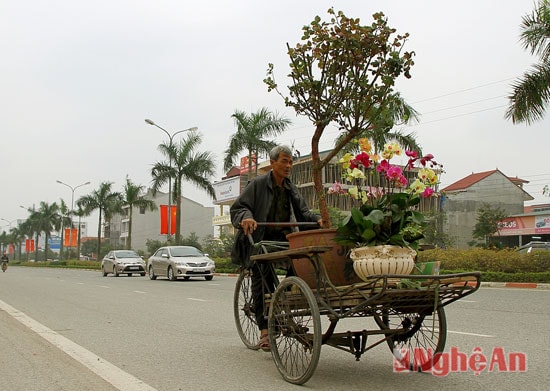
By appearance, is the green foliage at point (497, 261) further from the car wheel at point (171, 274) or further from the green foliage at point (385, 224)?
the green foliage at point (385, 224)

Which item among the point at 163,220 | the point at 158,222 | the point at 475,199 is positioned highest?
the point at 475,199

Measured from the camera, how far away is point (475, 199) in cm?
6575

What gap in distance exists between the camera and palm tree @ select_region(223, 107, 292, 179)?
35906 mm

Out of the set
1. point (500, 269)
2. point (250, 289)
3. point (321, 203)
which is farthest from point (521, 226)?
point (250, 289)

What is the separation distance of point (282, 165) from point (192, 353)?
7.18 ft

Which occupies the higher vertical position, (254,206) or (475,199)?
(475,199)

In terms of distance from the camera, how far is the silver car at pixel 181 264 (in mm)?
24938

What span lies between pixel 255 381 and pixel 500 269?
17.8 metres

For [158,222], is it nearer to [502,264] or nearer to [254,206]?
[502,264]

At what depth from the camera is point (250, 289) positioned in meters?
6.46

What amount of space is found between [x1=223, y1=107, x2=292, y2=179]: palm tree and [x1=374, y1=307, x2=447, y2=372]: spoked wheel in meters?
30.6

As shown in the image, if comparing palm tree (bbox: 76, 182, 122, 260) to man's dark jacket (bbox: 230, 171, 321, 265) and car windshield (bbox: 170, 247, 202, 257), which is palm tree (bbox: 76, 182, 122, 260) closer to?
car windshield (bbox: 170, 247, 202, 257)

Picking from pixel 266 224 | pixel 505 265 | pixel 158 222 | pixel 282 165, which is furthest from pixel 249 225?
pixel 158 222

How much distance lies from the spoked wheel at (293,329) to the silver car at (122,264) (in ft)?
91.7
